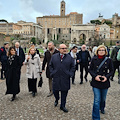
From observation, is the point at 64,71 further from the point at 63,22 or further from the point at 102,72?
the point at 63,22

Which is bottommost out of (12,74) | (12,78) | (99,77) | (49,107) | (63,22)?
(49,107)

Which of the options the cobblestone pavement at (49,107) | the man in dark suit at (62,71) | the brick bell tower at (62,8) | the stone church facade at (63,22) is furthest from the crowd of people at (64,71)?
the brick bell tower at (62,8)

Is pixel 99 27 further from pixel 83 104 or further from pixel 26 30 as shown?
pixel 83 104

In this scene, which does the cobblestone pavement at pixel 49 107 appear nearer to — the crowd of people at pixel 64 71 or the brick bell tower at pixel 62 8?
the crowd of people at pixel 64 71

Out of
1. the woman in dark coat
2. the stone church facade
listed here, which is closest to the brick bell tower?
the stone church facade

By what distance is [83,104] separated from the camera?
14.3 ft

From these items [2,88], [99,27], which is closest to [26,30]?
[99,27]

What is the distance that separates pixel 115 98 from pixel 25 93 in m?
3.38

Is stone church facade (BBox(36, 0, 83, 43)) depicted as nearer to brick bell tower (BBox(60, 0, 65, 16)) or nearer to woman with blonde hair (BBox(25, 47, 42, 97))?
brick bell tower (BBox(60, 0, 65, 16))

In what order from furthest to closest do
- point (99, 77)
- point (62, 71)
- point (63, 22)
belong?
point (63, 22) → point (62, 71) → point (99, 77)

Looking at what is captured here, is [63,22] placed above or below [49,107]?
above

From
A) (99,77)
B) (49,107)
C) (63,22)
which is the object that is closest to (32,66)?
(49,107)

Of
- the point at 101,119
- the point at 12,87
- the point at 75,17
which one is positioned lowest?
the point at 101,119

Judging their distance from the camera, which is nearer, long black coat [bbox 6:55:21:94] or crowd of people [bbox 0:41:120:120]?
crowd of people [bbox 0:41:120:120]
